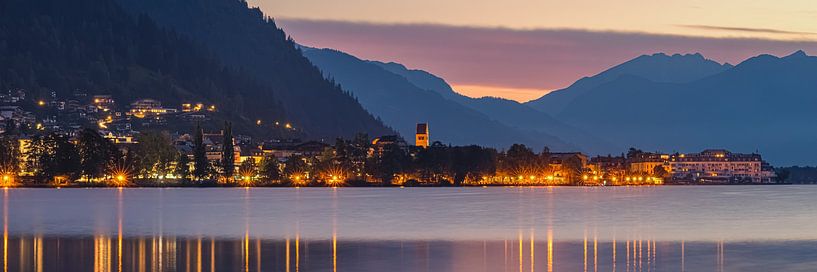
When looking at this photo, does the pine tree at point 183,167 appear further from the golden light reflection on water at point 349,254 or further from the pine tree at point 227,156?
the golden light reflection on water at point 349,254

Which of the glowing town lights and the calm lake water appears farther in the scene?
the glowing town lights

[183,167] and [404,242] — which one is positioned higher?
[183,167]

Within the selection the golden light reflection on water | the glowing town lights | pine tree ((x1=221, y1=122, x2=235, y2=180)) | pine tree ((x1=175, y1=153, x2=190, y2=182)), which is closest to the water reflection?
the golden light reflection on water

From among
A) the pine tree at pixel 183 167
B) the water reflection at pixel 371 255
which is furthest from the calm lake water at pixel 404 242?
the pine tree at pixel 183 167

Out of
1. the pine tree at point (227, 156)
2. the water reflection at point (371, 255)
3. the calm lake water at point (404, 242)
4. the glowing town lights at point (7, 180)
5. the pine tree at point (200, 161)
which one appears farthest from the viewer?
the pine tree at point (227, 156)

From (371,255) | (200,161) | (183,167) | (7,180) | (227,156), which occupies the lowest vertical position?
(371,255)

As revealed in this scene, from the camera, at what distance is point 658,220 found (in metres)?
75.2

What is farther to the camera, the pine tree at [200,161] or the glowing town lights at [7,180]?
the pine tree at [200,161]

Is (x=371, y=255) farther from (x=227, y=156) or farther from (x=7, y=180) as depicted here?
(x=7, y=180)

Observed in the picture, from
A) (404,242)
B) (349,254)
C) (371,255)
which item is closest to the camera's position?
(371,255)

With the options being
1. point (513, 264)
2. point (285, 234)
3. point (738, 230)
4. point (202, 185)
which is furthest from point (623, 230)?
point (202, 185)

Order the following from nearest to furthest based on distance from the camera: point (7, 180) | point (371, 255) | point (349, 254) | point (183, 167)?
point (371, 255) < point (349, 254) < point (7, 180) < point (183, 167)

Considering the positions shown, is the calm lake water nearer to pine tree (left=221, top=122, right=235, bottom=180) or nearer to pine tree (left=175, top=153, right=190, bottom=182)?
pine tree (left=221, top=122, right=235, bottom=180)

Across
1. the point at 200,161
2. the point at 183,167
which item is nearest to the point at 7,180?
the point at 183,167
